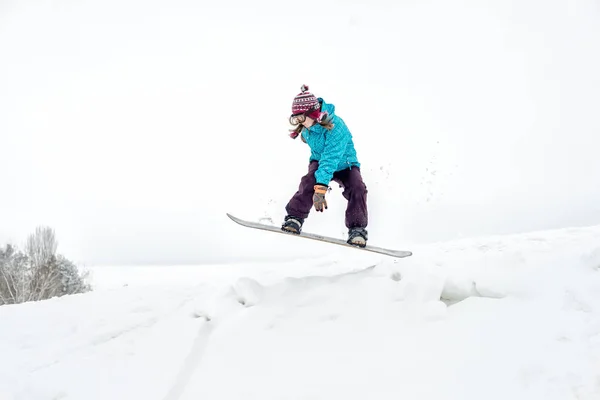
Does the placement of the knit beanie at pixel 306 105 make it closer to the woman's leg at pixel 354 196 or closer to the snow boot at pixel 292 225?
the woman's leg at pixel 354 196

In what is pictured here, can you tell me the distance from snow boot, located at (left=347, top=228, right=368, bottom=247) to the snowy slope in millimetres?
438

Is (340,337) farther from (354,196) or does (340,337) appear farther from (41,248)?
(41,248)

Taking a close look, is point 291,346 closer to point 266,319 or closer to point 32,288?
point 266,319

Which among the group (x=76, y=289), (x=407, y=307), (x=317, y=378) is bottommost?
(x=76, y=289)

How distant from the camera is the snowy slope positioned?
2541mm

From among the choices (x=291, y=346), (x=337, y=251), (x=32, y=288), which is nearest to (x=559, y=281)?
(x=291, y=346)

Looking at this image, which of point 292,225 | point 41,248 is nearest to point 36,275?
point 41,248

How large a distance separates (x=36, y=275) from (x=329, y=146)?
17.3 m

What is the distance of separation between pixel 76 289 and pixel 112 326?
16.0 m

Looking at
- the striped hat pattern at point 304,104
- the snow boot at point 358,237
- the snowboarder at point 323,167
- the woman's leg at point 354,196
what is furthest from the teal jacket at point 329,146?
the snow boot at point 358,237

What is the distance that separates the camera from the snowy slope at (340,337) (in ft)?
8.34

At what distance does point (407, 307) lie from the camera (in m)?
3.31

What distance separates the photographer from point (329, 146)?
4.46 metres

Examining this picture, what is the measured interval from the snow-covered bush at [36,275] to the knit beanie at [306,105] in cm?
1451
